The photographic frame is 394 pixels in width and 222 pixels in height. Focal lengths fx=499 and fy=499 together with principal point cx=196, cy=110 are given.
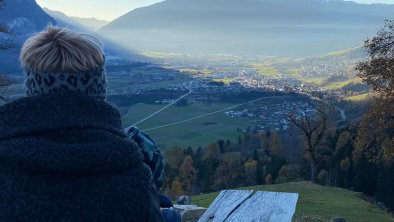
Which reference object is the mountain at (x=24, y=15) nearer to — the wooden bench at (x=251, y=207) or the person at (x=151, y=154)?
the wooden bench at (x=251, y=207)

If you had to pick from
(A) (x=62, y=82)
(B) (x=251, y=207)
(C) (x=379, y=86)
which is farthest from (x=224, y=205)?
(C) (x=379, y=86)

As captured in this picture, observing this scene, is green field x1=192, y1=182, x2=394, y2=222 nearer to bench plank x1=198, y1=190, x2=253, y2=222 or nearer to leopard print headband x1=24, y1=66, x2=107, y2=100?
bench plank x1=198, y1=190, x2=253, y2=222

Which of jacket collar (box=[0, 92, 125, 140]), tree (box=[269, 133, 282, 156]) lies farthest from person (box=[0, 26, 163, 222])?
tree (box=[269, 133, 282, 156])

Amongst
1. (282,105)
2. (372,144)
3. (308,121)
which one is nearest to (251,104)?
(282,105)

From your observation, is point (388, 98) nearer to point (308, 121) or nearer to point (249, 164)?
point (308, 121)

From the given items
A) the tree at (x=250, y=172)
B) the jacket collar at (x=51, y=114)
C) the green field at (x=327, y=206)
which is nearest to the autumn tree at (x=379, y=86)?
the green field at (x=327, y=206)

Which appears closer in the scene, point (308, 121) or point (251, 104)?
point (308, 121)

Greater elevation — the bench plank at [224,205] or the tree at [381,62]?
the tree at [381,62]
